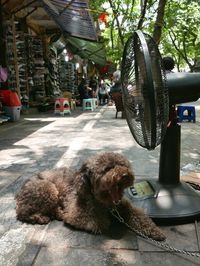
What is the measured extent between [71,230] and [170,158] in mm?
1262

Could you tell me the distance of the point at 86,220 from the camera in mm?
3160

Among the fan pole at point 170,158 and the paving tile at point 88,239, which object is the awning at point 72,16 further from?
the paving tile at point 88,239

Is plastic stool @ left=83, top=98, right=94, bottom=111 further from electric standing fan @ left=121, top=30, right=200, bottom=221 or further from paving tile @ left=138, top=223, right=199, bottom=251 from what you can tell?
paving tile @ left=138, top=223, right=199, bottom=251

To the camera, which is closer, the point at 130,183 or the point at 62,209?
the point at 130,183

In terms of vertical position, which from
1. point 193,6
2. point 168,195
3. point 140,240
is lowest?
point 140,240

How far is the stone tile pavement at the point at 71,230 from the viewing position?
2758mm

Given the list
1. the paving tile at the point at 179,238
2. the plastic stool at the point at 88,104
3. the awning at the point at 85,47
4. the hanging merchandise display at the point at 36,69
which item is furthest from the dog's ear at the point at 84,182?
the awning at the point at 85,47

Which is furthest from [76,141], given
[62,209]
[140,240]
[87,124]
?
[140,240]

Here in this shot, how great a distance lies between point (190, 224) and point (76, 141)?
469 cm

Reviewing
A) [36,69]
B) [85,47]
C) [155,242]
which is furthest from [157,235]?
[85,47]

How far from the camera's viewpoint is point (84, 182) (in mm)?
3057

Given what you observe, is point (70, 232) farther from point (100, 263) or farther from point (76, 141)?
point (76, 141)

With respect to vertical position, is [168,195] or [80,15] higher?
[80,15]

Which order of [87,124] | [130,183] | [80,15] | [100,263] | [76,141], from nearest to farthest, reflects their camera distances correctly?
[100,263] → [130,183] → [76,141] → [87,124] → [80,15]
